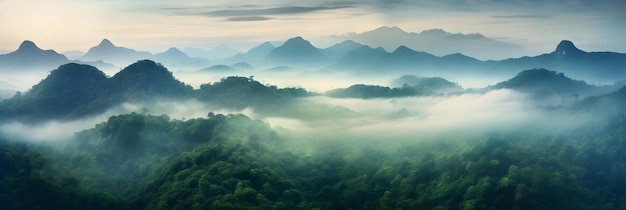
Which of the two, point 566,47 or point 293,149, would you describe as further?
point 566,47

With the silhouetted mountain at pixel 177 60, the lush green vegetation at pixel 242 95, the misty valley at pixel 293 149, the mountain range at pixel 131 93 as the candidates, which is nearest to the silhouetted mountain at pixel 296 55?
the silhouetted mountain at pixel 177 60

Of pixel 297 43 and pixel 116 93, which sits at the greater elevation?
pixel 297 43

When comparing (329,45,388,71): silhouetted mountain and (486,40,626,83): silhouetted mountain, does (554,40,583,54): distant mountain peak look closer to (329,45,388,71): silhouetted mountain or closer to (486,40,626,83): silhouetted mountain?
(486,40,626,83): silhouetted mountain

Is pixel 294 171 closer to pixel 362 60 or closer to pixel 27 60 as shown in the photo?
pixel 27 60

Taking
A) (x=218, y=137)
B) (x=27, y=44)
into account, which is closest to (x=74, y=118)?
(x=218, y=137)

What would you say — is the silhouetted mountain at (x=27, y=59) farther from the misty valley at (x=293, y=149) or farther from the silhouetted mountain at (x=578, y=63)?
the silhouetted mountain at (x=578, y=63)

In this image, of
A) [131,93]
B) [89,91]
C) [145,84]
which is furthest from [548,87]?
[89,91]

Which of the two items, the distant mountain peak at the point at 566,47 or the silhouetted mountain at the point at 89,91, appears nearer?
the silhouetted mountain at the point at 89,91
